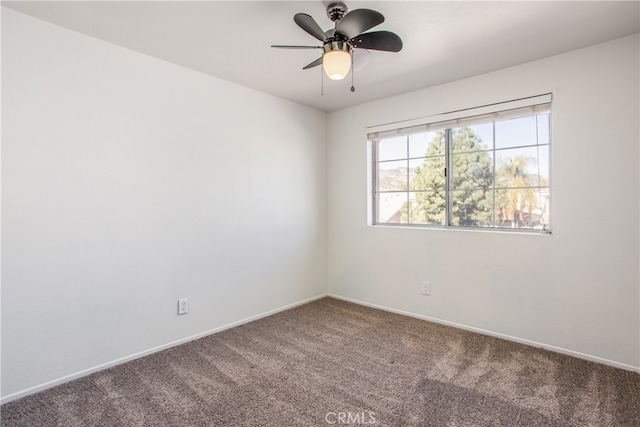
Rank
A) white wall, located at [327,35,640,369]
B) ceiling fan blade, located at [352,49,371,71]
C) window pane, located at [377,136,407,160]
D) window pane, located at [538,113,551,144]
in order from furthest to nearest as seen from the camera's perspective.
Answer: window pane, located at [377,136,407,160] < window pane, located at [538,113,551,144] < white wall, located at [327,35,640,369] < ceiling fan blade, located at [352,49,371,71]

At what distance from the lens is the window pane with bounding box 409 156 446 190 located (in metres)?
3.23

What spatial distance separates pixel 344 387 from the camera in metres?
2.08

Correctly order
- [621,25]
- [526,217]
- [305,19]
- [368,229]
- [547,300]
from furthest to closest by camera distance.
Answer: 1. [368,229]
2. [526,217]
3. [547,300]
4. [621,25]
5. [305,19]

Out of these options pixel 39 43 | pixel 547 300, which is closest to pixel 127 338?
pixel 39 43

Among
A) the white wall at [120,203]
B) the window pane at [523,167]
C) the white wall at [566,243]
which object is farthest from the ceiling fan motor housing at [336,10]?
the window pane at [523,167]

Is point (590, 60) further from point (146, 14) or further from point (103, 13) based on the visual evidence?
point (103, 13)

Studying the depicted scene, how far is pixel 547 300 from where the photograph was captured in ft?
8.45

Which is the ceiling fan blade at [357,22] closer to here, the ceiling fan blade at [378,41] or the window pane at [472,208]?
the ceiling fan blade at [378,41]

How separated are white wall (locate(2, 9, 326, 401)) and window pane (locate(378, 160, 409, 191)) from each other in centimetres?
115

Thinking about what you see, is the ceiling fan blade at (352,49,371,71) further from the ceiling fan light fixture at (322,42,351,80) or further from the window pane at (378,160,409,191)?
the window pane at (378,160,409,191)

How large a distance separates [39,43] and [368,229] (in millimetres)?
3074

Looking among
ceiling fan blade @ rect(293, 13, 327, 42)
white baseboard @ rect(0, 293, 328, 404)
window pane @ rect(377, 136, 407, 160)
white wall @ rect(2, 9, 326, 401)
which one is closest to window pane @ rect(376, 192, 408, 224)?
window pane @ rect(377, 136, 407, 160)

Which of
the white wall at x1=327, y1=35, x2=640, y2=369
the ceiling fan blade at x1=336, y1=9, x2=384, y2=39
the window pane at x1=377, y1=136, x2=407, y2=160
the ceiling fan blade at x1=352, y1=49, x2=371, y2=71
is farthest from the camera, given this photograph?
the window pane at x1=377, y1=136, x2=407, y2=160

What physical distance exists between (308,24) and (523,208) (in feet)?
7.53
